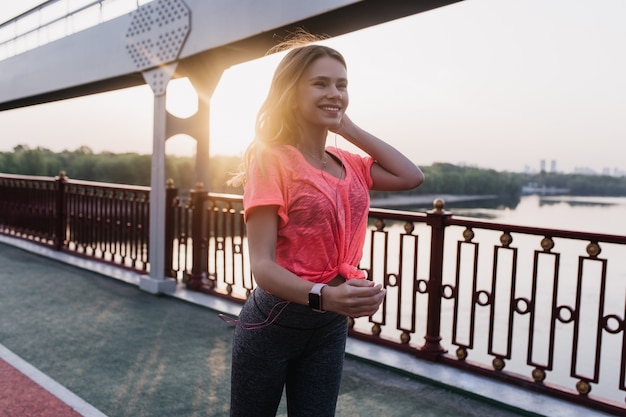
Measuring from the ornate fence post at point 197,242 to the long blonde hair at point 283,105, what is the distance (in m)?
4.68

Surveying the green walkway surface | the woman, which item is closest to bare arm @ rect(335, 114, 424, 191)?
the woman

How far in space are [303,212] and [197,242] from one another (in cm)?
482

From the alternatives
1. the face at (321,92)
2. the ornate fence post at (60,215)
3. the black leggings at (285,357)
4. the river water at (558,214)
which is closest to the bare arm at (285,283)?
the black leggings at (285,357)

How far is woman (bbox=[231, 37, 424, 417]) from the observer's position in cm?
127

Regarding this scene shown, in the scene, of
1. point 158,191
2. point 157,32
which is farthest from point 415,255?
point 157,32

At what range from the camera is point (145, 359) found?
388 centimetres

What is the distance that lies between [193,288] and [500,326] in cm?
1281

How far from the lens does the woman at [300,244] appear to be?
1274mm

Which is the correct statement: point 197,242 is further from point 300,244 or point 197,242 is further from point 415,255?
point 300,244

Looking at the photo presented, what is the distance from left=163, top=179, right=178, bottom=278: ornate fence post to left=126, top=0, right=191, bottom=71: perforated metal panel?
1.36m

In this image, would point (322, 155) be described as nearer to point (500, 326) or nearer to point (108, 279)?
point (108, 279)

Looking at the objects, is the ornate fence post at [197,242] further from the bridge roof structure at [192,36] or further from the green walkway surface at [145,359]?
the bridge roof structure at [192,36]

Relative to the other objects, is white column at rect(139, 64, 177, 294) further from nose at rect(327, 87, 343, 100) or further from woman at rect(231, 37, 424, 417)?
nose at rect(327, 87, 343, 100)

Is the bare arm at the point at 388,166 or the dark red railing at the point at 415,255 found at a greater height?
the bare arm at the point at 388,166
